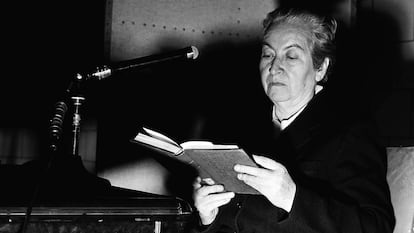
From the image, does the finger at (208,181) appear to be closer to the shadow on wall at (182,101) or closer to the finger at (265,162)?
the finger at (265,162)

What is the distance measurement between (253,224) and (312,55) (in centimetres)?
63

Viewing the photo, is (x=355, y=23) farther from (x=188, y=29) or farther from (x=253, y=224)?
(x=253, y=224)

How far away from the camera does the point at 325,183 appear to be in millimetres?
1613

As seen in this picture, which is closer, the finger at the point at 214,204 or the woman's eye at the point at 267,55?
the finger at the point at 214,204

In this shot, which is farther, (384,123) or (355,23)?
(355,23)

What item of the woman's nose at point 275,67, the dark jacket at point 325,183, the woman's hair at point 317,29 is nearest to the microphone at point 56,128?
the dark jacket at point 325,183

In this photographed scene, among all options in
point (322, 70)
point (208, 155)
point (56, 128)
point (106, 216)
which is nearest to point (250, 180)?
point (208, 155)

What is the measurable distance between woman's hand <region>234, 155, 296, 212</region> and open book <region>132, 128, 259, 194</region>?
0.02 meters

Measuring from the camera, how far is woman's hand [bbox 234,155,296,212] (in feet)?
4.25

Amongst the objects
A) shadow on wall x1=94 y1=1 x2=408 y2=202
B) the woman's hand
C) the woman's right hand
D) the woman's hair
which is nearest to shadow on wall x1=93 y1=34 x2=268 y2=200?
shadow on wall x1=94 y1=1 x2=408 y2=202

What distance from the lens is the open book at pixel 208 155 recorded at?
4.05 feet

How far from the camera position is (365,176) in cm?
155

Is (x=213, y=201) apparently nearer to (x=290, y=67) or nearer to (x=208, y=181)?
(x=208, y=181)

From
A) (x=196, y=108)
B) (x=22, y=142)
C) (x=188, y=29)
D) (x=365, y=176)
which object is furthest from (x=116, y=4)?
(x=22, y=142)
